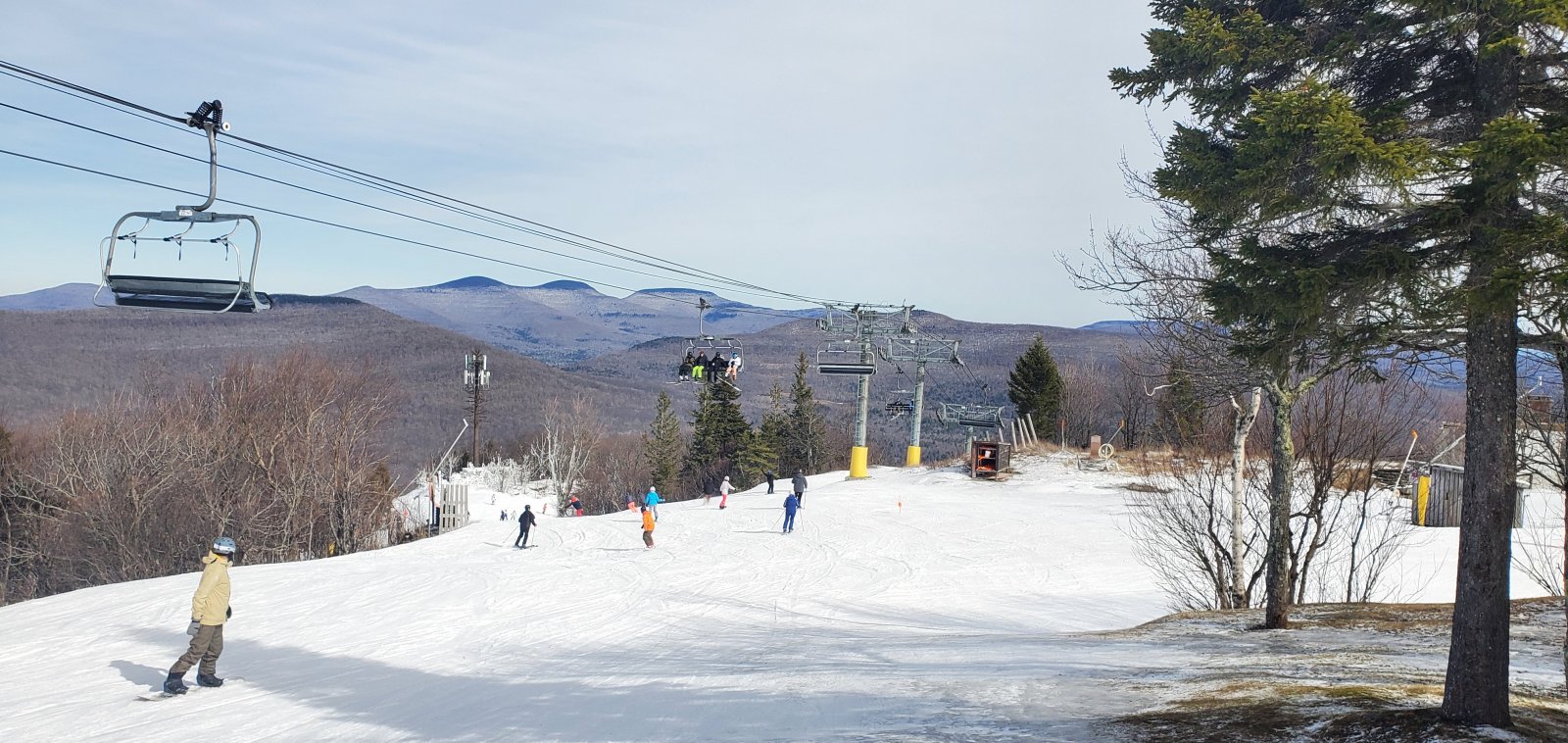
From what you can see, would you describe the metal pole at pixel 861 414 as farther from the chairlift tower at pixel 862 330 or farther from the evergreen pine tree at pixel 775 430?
the evergreen pine tree at pixel 775 430

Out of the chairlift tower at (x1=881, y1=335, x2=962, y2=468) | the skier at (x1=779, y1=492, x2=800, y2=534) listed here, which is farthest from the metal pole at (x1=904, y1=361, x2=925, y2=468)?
the skier at (x1=779, y1=492, x2=800, y2=534)

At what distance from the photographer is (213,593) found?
472 inches

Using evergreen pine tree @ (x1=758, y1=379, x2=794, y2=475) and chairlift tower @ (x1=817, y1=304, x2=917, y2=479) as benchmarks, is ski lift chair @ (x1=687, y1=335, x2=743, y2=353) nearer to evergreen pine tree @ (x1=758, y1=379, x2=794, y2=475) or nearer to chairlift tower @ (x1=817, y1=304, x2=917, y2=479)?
chairlift tower @ (x1=817, y1=304, x2=917, y2=479)

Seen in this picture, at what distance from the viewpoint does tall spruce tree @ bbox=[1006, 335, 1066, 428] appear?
2667 inches

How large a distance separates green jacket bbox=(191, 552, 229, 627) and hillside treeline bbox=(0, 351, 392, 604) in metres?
38.4

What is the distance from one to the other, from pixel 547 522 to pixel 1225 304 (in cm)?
2964

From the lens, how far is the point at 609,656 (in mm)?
15227

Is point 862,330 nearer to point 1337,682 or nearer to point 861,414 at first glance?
point 861,414

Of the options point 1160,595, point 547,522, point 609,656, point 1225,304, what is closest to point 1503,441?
point 1225,304

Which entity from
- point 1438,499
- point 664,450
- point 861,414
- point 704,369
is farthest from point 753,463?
point 1438,499

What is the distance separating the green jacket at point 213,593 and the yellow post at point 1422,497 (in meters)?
33.4

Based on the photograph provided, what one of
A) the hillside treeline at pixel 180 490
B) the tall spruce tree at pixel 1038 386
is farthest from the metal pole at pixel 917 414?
the hillside treeline at pixel 180 490

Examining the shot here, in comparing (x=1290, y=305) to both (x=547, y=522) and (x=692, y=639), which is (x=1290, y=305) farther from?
(x=547, y=522)

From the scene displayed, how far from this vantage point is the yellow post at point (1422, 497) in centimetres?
3241
